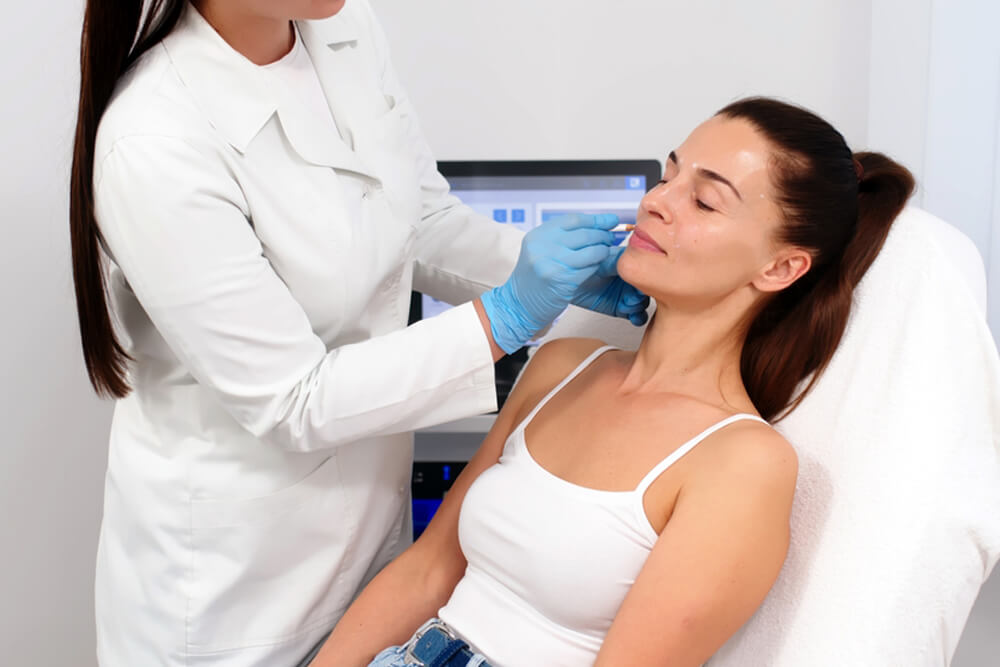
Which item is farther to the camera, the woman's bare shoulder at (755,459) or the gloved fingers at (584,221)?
the gloved fingers at (584,221)

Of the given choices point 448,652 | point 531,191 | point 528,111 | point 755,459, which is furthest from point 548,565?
point 528,111

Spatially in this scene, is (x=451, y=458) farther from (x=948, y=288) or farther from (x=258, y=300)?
(x=948, y=288)

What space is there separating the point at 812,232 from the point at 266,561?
2.70 feet

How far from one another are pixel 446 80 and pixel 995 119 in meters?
1.33

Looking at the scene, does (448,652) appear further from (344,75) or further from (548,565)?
(344,75)

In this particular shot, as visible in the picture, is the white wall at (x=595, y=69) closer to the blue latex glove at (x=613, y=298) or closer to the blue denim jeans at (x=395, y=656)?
the blue latex glove at (x=613, y=298)

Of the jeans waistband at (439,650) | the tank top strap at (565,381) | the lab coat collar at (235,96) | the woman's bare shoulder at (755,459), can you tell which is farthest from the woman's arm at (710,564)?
the lab coat collar at (235,96)

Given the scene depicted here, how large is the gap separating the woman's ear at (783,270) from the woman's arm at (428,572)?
11.3 inches

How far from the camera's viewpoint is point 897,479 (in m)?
1.00

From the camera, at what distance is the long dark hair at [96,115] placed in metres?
1.07

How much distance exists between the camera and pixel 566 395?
4.18 ft

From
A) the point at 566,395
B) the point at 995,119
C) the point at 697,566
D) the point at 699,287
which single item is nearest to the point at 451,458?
the point at 566,395

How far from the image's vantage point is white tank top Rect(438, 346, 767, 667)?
103cm

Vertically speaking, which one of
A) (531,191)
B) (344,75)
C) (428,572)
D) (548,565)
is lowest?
(428,572)
